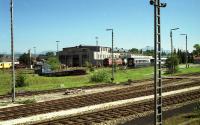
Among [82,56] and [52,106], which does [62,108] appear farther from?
[82,56]

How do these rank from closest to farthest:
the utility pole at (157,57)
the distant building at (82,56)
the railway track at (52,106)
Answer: the utility pole at (157,57), the railway track at (52,106), the distant building at (82,56)

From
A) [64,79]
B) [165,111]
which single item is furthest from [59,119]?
[64,79]

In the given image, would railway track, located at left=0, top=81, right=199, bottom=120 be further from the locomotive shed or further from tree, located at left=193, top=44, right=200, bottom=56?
tree, located at left=193, top=44, right=200, bottom=56

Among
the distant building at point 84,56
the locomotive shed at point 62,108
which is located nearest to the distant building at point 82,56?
the distant building at point 84,56

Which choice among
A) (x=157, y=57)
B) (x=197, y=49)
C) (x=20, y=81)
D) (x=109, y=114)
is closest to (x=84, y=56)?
(x=197, y=49)

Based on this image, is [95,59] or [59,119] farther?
[95,59]

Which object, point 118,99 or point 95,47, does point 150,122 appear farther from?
point 95,47

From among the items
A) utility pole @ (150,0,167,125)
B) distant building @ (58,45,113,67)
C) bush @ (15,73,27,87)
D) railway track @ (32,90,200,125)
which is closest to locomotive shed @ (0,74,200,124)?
railway track @ (32,90,200,125)

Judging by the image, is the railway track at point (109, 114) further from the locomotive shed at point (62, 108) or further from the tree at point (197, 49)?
the tree at point (197, 49)

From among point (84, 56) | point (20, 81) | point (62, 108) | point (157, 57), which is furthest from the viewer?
point (84, 56)

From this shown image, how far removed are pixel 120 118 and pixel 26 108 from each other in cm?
880

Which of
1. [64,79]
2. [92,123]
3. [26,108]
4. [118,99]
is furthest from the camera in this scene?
[64,79]

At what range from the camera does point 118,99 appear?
33.3 m

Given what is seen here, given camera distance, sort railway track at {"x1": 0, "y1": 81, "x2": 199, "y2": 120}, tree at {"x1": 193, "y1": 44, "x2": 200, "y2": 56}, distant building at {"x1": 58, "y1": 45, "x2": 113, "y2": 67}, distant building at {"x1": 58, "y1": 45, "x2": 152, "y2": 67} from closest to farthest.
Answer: railway track at {"x1": 0, "y1": 81, "x2": 199, "y2": 120}, distant building at {"x1": 58, "y1": 45, "x2": 152, "y2": 67}, distant building at {"x1": 58, "y1": 45, "x2": 113, "y2": 67}, tree at {"x1": 193, "y1": 44, "x2": 200, "y2": 56}
